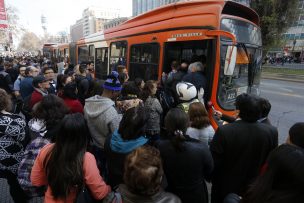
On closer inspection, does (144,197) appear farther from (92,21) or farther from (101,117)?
(92,21)

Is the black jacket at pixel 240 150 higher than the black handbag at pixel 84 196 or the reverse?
higher

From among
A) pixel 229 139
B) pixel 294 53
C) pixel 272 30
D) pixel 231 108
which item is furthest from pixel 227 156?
pixel 294 53

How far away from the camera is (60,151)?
1977 millimetres

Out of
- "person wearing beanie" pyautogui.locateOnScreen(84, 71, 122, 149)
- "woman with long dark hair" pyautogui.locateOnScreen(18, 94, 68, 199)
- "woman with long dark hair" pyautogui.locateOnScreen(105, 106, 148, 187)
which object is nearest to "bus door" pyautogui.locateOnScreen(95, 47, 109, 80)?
"person wearing beanie" pyautogui.locateOnScreen(84, 71, 122, 149)

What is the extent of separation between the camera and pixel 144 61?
6.94 meters

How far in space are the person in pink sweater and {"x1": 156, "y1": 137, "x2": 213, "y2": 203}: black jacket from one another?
63 cm

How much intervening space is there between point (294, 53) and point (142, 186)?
219ft

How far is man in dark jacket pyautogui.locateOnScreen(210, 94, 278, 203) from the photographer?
238cm

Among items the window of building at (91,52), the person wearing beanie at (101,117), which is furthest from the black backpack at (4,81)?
the window of building at (91,52)

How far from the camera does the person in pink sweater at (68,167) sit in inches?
76.4

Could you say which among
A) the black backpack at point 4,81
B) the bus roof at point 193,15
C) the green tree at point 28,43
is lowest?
the black backpack at point 4,81

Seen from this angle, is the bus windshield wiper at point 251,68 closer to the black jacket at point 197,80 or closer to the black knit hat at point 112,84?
the black jacket at point 197,80

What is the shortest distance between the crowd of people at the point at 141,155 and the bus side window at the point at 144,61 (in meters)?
3.19

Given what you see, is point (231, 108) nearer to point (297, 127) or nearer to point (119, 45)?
point (297, 127)
